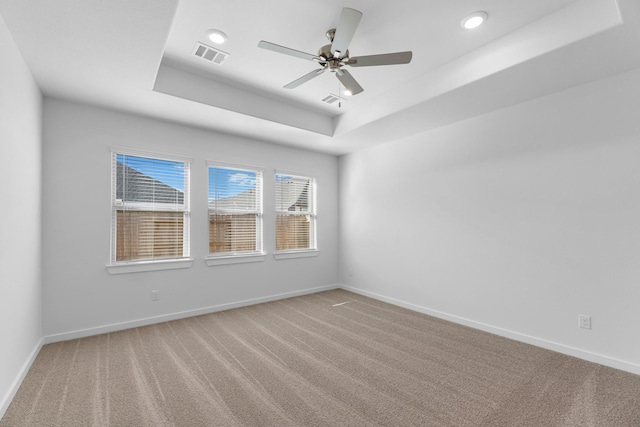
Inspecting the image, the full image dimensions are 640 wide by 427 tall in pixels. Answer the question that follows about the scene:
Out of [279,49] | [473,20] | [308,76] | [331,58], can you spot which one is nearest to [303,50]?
[308,76]

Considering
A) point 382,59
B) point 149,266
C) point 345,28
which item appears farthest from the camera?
point 149,266

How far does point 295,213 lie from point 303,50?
295cm

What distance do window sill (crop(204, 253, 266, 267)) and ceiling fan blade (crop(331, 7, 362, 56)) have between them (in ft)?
10.5

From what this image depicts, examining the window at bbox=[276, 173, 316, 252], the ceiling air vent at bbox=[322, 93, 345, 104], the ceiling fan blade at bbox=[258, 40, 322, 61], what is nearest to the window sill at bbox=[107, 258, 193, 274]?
the window at bbox=[276, 173, 316, 252]

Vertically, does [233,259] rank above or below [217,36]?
below

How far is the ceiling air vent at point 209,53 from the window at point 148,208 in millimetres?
1607

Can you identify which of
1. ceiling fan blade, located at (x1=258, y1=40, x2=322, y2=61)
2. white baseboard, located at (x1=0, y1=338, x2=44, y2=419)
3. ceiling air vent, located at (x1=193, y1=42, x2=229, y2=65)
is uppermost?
ceiling air vent, located at (x1=193, y1=42, x2=229, y2=65)

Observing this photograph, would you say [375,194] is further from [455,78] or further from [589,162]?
[589,162]

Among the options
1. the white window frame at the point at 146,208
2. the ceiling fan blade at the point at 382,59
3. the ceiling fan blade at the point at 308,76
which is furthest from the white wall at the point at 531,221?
the white window frame at the point at 146,208

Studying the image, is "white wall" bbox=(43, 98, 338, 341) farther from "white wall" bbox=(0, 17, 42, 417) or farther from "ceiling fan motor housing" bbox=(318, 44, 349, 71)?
"ceiling fan motor housing" bbox=(318, 44, 349, 71)

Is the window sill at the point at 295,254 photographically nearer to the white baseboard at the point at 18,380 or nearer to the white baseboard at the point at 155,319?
the white baseboard at the point at 155,319

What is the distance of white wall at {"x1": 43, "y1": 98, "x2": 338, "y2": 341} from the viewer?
127 inches

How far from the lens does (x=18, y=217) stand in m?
2.37

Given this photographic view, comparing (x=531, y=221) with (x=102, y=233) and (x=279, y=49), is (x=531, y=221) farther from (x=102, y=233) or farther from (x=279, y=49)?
(x=102, y=233)
